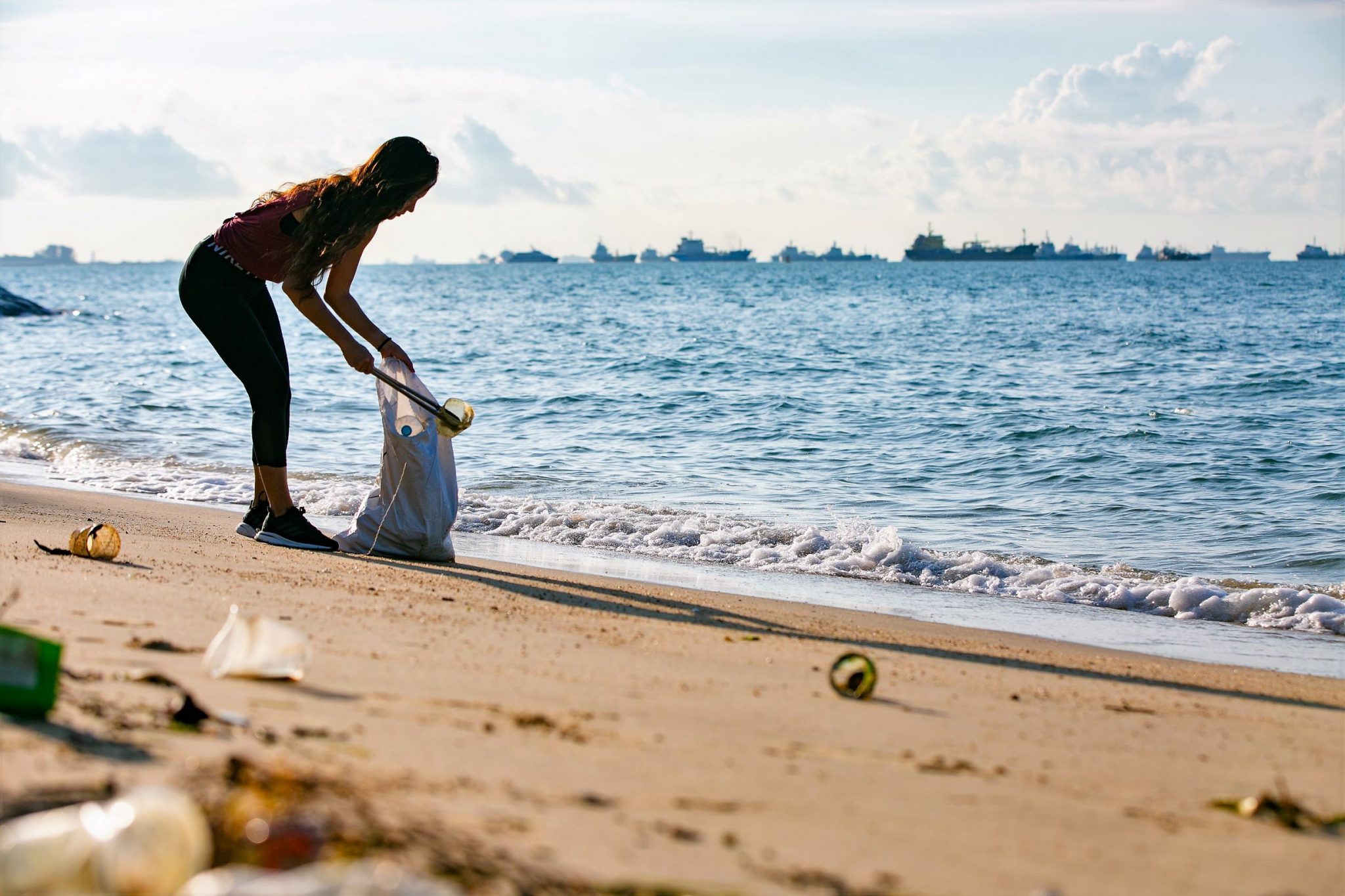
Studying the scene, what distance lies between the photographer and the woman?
5.19 metres

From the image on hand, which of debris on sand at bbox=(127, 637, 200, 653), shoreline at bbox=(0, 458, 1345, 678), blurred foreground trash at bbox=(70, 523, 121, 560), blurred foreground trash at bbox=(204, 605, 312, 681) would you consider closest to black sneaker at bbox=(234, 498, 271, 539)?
blurred foreground trash at bbox=(70, 523, 121, 560)

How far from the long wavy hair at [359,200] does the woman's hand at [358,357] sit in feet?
1.16

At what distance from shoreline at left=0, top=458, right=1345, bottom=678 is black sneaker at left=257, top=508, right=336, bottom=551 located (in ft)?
3.84

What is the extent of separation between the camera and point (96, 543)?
16.4ft

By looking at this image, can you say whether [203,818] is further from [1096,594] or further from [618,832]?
[1096,594]

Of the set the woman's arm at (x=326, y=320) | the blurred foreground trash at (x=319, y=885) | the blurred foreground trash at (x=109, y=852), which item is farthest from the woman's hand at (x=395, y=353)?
the blurred foreground trash at (x=319, y=885)

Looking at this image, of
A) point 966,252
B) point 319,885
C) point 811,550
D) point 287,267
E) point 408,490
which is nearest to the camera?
point 319,885

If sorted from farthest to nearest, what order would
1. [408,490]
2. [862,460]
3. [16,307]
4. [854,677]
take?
[16,307] < [862,460] < [408,490] < [854,677]

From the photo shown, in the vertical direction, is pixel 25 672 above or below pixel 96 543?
above

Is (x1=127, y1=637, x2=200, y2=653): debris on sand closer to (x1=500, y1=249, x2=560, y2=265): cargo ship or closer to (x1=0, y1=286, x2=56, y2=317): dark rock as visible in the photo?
(x1=0, y1=286, x2=56, y2=317): dark rock

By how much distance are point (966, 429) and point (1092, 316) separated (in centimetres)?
2442

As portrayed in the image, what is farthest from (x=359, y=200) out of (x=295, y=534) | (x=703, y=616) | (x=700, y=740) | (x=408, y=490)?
(x=700, y=740)

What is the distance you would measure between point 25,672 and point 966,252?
131 m

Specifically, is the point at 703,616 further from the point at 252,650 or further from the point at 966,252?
the point at 966,252
